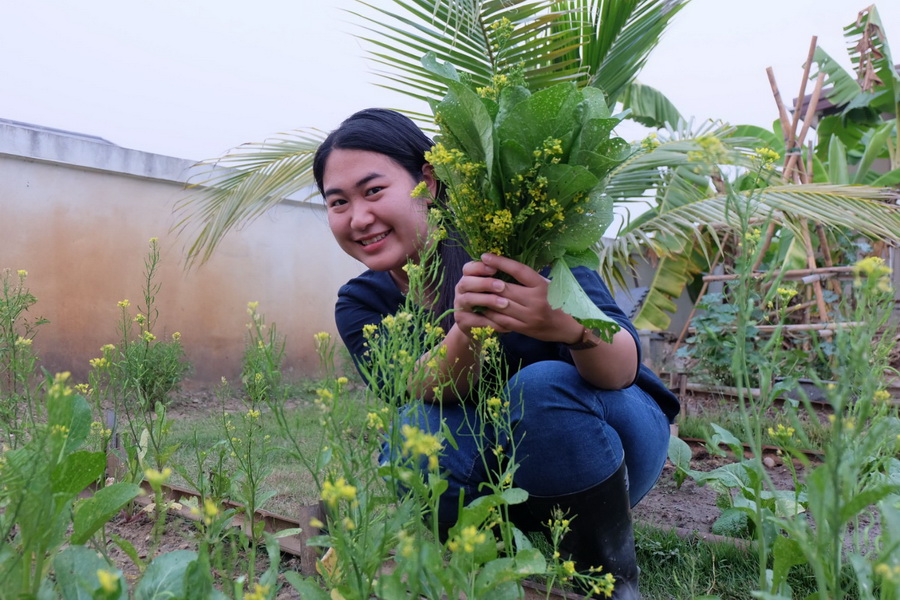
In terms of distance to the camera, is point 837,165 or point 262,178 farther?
point 837,165

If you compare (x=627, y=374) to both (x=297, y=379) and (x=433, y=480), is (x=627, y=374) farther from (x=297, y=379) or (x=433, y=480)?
(x=297, y=379)

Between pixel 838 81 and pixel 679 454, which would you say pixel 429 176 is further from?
pixel 838 81

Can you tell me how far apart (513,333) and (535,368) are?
→ 0.92 feet

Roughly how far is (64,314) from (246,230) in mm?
1890

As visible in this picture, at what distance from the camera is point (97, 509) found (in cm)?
116

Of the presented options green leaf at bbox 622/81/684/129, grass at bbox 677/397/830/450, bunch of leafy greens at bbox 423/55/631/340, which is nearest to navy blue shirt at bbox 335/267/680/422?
bunch of leafy greens at bbox 423/55/631/340

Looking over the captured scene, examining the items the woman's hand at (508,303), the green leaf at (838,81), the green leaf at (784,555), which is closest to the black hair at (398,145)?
the woman's hand at (508,303)

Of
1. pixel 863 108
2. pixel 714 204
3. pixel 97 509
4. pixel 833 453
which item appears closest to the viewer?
pixel 833 453

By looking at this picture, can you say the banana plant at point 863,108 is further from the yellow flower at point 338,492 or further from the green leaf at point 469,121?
the yellow flower at point 338,492

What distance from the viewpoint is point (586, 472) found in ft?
4.88

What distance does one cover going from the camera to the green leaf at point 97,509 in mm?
1149

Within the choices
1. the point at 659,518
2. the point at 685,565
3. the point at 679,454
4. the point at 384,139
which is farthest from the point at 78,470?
the point at 679,454

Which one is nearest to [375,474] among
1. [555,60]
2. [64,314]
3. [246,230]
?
[555,60]

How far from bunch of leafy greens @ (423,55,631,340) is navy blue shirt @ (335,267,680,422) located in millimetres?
437
